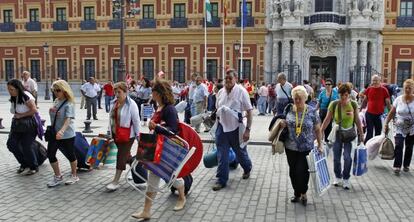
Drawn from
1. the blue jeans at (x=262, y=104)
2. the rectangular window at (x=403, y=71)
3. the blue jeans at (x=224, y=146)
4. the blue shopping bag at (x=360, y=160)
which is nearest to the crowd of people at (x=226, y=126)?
the blue jeans at (x=224, y=146)

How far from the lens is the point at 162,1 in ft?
106

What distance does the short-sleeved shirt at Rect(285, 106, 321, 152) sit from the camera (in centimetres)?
557

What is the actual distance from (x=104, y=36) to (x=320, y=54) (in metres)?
15.8

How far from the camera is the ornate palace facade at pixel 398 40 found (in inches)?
1160

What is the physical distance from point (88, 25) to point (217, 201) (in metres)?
30.1

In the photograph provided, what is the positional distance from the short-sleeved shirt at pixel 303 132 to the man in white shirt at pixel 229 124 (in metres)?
0.91

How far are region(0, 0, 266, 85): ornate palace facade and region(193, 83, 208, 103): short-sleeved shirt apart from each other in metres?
18.6

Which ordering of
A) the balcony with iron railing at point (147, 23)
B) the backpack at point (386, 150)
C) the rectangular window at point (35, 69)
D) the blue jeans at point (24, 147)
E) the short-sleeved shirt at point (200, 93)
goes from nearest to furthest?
the blue jeans at point (24, 147) < the backpack at point (386, 150) < the short-sleeved shirt at point (200, 93) < the balcony with iron railing at point (147, 23) < the rectangular window at point (35, 69)

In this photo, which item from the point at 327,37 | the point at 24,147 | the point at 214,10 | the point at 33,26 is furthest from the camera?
the point at 33,26

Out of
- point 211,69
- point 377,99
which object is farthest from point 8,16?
point 377,99

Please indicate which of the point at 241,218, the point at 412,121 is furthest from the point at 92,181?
the point at 412,121

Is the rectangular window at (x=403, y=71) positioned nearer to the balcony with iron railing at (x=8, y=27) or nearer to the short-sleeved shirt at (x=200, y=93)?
the short-sleeved shirt at (x=200, y=93)

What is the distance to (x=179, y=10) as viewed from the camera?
3219cm

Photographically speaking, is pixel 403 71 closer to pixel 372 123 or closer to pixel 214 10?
pixel 214 10
